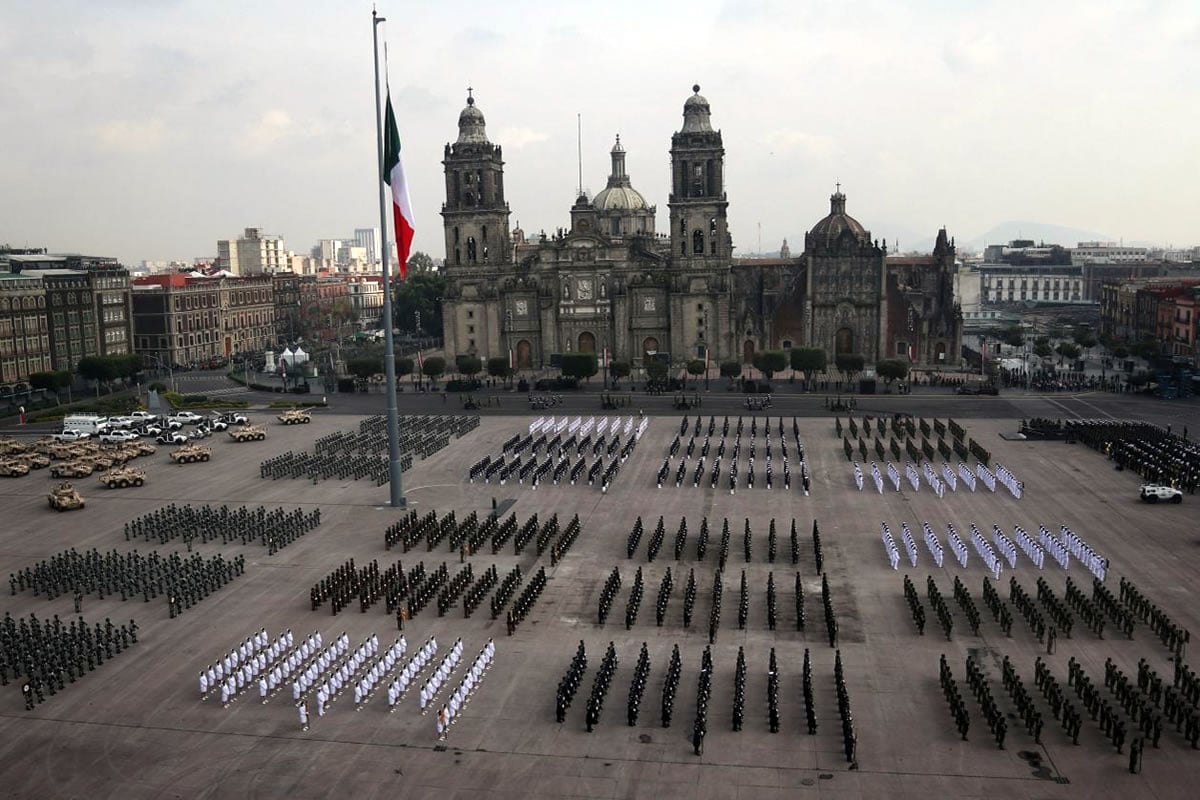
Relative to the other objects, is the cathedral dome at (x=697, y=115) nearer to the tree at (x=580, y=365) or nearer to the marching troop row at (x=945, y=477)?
the tree at (x=580, y=365)

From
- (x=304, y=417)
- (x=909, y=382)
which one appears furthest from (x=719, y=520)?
(x=909, y=382)

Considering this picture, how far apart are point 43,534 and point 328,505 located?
37.0ft

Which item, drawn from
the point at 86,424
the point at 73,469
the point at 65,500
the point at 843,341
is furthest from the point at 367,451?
the point at 843,341

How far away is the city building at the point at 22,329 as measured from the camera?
84.8m

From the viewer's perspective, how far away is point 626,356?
3691 inches

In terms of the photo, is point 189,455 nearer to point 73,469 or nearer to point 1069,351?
point 73,469

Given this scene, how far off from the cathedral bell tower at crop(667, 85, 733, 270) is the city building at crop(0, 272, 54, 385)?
194 feet

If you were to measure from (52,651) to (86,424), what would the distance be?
42274 mm

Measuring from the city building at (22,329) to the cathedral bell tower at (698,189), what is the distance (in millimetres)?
59117

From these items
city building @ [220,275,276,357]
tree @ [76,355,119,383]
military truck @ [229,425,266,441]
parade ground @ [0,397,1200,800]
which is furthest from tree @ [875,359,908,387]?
city building @ [220,275,276,357]

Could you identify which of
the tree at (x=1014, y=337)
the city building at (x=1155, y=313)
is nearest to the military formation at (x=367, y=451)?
the city building at (x=1155, y=313)

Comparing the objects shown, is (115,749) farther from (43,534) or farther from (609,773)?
(43,534)

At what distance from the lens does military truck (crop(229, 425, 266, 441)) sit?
60312mm

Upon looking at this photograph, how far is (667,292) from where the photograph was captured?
9344 cm
